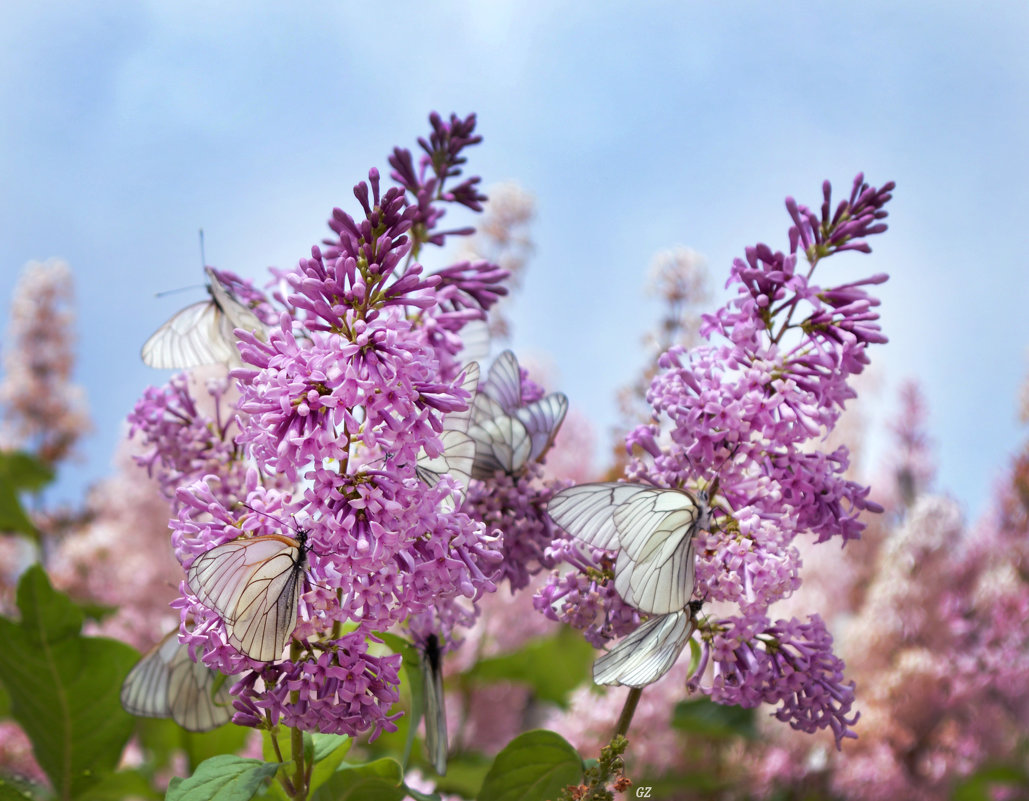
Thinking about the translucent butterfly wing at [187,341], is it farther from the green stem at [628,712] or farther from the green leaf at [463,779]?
the green leaf at [463,779]

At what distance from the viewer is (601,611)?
3.14ft

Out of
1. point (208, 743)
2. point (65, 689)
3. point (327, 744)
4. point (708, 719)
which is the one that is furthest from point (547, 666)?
point (327, 744)

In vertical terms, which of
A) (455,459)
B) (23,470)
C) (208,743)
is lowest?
(208,743)

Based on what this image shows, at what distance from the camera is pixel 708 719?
2.24 m

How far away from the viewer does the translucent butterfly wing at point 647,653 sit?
820mm

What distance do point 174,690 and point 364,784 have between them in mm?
246

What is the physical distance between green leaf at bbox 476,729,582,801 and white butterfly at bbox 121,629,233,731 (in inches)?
12.3

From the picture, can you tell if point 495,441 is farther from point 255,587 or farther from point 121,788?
point 121,788

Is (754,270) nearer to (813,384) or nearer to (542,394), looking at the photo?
(813,384)

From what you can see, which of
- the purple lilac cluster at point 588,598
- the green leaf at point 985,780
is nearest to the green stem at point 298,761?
the purple lilac cluster at point 588,598

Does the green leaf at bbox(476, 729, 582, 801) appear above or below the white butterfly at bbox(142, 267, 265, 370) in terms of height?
below

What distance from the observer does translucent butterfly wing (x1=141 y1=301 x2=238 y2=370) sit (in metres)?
1.09

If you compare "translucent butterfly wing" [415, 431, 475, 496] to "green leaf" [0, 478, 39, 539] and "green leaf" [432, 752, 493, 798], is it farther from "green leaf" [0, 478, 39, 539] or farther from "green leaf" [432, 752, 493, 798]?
"green leaf" [0, 478, 39, 539]

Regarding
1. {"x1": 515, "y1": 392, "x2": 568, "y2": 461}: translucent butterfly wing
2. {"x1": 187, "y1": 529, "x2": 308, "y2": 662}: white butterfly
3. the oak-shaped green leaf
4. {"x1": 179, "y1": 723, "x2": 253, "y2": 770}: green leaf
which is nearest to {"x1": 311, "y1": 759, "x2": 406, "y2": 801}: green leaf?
the oak-shaped green leaf
